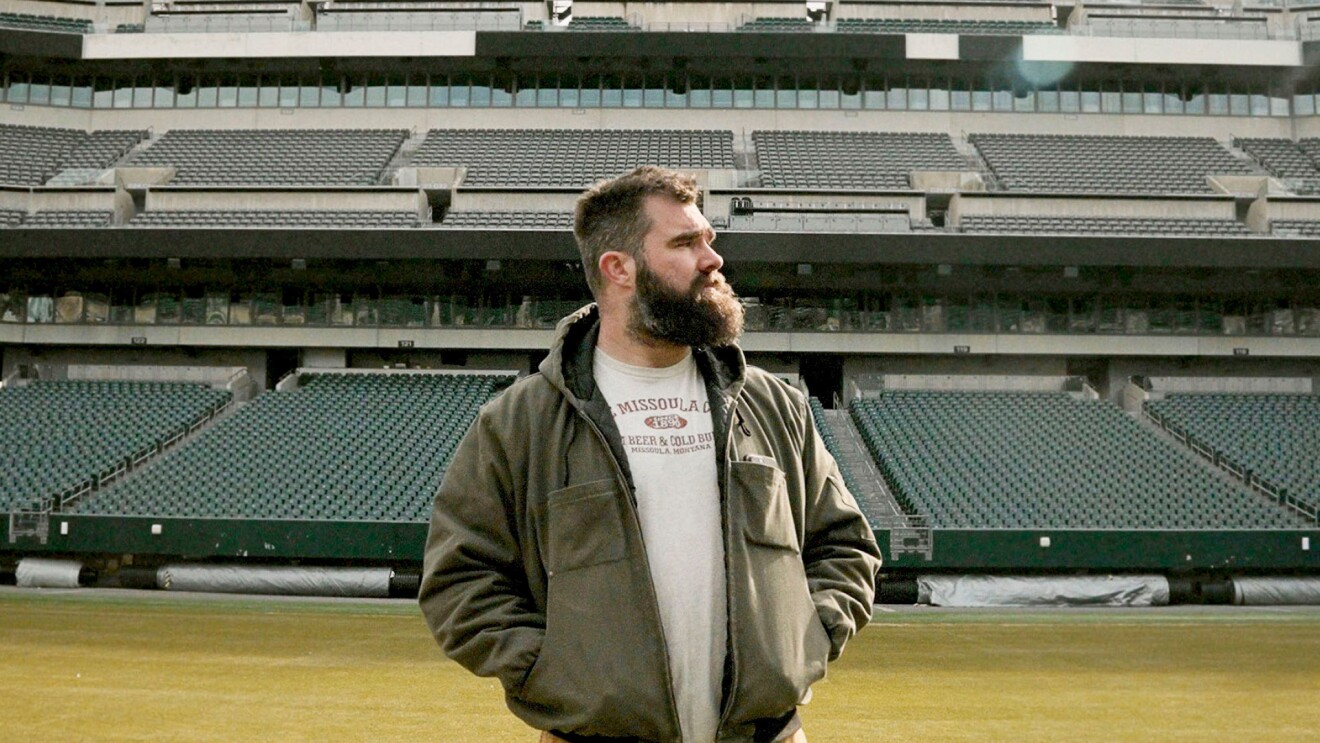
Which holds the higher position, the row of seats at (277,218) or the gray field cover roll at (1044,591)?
the row of seats at (277,218)

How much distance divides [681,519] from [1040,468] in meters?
23.1

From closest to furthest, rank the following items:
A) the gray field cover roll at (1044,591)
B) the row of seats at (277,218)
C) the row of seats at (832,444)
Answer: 1. the gray field cover roll at (1044,591)
2. the row of seats at (832,444)
3. the row of seats at (277,218)

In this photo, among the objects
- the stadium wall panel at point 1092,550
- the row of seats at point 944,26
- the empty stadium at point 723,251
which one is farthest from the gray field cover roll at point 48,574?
the row of seats at point 944,26

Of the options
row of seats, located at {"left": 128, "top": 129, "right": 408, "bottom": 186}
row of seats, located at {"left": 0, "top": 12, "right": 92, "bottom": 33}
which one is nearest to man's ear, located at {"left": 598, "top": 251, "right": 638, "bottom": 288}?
row of seats, located at {"left": 128, "top": 129, "right": 408, "bottom": 186}

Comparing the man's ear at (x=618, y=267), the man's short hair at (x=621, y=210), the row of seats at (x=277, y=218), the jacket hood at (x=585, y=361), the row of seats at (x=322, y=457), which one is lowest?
the row of seats at (x=322, y=457)

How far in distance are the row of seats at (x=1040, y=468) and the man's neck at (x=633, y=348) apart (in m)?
19.3

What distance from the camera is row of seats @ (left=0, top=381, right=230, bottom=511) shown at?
23656 millimetres

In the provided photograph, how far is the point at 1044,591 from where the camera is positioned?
20406mm

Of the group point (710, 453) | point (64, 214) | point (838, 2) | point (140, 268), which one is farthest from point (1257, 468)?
point (64, 214)

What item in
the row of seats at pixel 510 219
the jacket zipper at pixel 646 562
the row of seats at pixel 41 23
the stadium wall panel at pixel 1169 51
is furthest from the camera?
the row of seats at pixel 41 23

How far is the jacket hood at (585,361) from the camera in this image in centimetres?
288

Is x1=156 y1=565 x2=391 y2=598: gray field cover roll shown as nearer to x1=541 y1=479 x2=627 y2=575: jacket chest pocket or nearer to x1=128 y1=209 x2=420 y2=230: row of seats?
x1=128 y1=209 x2=420 y2=230: row of seats

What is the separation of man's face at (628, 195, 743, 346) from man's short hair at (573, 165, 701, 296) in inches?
1.0

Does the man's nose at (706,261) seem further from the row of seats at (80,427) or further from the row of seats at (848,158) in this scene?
the row of seats at (848,158)
